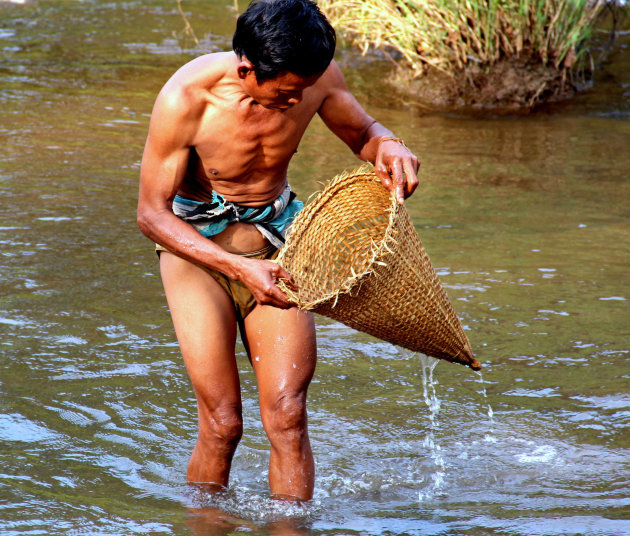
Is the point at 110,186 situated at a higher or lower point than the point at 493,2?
lower

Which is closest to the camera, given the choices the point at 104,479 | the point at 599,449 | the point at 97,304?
the point at 104,479

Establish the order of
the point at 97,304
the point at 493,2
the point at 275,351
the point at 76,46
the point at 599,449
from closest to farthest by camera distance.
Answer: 1. the point at 275,351
2. the point at 599,449
3. the point at 97,304
4. the point at 493,2
5. the point at 76,46

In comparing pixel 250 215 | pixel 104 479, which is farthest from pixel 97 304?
pixel 250 215

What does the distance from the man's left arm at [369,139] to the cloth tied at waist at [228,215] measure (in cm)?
37

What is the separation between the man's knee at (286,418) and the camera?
122 inches

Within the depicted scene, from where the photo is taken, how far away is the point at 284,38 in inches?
107

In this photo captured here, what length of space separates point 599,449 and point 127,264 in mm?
3143

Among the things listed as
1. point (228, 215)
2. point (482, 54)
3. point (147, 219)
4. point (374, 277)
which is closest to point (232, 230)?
point (228, 215)

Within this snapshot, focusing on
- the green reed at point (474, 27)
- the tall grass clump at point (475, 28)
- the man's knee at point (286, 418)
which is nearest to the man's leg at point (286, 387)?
the man's knee at point (286, 418)

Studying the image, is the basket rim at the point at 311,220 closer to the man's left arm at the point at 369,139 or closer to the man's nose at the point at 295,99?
the man's left arm at the point at 369,139

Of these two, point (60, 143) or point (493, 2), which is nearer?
point (60, 143)

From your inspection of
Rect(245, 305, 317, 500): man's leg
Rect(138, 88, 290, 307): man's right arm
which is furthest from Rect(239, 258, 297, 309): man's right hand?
Rect(245, 305, 317, 500): man's leg

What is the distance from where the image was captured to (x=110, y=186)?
7066 mm

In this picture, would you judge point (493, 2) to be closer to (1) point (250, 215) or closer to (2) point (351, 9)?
(2) point (351, 9)
